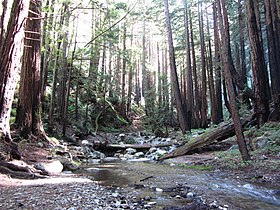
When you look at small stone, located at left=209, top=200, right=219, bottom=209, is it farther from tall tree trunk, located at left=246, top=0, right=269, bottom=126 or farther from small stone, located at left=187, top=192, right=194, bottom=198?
tall tree trunk, located at left=246, top=0, right=269, bottom=126

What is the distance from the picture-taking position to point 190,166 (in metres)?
7.59

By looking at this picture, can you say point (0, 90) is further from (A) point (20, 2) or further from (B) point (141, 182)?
(B) point (141, 182)

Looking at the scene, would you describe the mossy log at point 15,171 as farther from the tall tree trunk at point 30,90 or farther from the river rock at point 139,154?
the river rock at point 139,154

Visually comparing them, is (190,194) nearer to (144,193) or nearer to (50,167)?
(144,193)

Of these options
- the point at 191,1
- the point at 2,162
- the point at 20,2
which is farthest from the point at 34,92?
the point at 191,1

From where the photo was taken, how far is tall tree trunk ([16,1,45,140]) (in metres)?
8.36

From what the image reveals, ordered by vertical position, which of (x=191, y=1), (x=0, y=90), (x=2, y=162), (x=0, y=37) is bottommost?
(x=2, y=162)

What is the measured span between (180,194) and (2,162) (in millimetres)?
3581

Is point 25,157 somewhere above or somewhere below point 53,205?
above

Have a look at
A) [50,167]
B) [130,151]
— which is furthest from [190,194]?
[130,151]

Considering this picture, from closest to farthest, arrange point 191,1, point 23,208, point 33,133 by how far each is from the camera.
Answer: point 23,208
point 33,133
point 191,1

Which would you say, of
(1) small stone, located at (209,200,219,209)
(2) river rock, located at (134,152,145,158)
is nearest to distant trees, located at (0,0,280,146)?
(1) small stone, located at (209,200,219,209)

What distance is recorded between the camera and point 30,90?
8.71 metres

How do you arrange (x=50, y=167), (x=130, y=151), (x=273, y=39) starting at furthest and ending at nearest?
(x=273, y=39) < (x=130, y=151) < (x=50, y=167)
